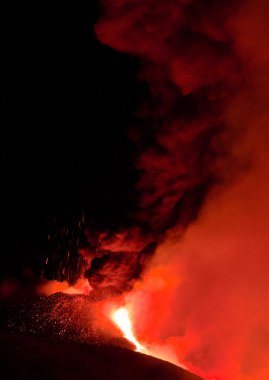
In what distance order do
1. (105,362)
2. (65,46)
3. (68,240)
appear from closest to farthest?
1. (105,362)
2. (65,46)
3. (68,240)

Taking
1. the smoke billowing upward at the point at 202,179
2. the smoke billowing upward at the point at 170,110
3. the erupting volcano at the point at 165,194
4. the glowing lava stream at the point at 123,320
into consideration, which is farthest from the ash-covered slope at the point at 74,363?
the smoke billowing upward at the point at 170,110

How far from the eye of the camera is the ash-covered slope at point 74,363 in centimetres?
370

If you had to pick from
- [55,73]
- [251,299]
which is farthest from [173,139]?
[251,299]

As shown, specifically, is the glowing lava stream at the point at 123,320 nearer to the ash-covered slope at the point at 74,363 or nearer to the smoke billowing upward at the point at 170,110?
the smoke billowing upward at the point at 170,110

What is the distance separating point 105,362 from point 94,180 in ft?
13.6

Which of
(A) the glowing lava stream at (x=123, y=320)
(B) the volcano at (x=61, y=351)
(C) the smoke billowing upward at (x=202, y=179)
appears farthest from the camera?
(A) the glowing lava stream at (x=123, y=320)

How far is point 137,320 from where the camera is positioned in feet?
25.6

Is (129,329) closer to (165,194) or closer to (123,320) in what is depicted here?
(123,320)

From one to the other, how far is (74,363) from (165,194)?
158 inches

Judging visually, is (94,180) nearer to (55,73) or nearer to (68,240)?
(68,240)

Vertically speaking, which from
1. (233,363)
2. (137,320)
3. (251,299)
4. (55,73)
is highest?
(55,73)

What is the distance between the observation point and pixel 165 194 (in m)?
7.72

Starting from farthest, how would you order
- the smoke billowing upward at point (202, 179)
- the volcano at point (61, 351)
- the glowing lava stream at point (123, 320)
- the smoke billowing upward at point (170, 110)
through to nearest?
the glowing lava stream at point (123, 320) < the smoke billowing upward at point (202, 179) < the smoke billowing upward at point (170, 110) < the volcano at point (61, 351)

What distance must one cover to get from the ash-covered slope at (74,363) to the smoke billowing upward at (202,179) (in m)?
2.86
